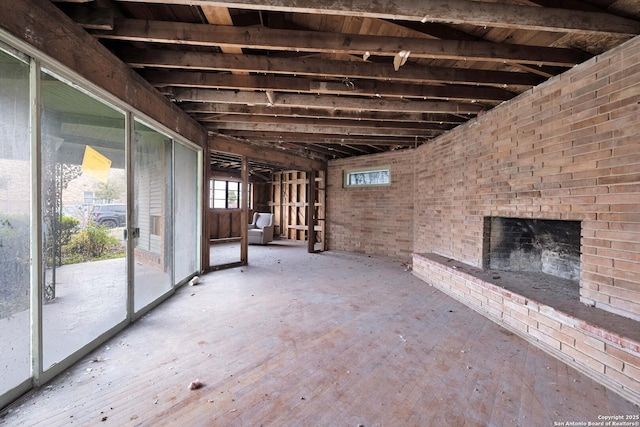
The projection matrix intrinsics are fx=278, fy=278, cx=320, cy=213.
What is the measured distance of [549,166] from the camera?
9.73 feet

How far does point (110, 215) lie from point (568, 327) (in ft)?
14.0

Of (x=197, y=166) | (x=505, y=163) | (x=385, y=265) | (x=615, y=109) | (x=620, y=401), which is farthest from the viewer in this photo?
(x=385, y=265)

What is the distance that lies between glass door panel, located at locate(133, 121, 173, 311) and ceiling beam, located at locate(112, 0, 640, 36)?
1.72 metres

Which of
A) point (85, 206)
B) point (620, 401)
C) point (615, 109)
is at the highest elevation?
point (615, 109)

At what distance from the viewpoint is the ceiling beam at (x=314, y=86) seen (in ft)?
10.5

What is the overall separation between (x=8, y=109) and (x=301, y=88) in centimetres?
248

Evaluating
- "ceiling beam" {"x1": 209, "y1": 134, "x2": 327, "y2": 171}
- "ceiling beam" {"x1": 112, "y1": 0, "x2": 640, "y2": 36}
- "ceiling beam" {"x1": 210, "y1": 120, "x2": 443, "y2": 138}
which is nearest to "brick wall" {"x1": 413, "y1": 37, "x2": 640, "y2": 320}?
"ceiling beam" {"x1": 112, "y1": 0, "x2": 640, "y2": 36}

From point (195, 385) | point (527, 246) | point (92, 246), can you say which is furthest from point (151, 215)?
point (527, 246)

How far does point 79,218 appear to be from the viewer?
7.69 feet

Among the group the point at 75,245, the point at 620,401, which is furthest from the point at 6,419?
the point at 620,401

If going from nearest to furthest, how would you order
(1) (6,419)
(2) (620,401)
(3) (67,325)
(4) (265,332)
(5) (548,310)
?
(1) (6,419) < (2) (620,401) < (3) (67,325) < (5) (548,310) < (4) (265,332)

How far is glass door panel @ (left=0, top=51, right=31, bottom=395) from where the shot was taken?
1.70 m

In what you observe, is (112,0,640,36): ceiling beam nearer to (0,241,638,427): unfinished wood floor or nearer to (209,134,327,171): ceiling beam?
(0,241,638,427): unfinished wood floor

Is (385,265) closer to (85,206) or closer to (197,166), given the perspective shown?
(197,166)
